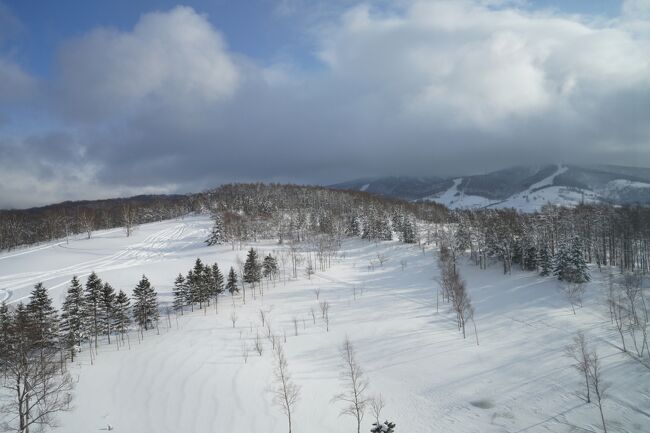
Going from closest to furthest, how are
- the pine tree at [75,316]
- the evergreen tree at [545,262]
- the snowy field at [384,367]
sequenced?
the snowy field at [384,367]
the pine tree at [75,316]
the evergreen tree at [545,262]

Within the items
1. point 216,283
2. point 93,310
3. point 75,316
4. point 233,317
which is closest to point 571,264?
point 233,317

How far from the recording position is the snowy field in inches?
1345

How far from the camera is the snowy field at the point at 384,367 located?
3416cm

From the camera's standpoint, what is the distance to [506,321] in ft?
192

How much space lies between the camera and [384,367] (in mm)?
45844

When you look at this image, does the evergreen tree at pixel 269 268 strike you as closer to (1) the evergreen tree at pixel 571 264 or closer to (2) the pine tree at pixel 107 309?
(2) the pine tree at pixel 107 309

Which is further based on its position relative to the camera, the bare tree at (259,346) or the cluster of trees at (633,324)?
the bare tree at (259,346)

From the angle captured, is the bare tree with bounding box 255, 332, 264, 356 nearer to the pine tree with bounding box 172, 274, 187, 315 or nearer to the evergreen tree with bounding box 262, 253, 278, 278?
the pine tree with bounding box 172, 274, 187, 315

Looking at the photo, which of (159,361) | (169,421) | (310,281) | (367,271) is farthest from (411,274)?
(169,421)

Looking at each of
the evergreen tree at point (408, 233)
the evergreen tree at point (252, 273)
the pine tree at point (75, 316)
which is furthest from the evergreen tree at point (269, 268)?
the evergreen tree at point (408, 233)

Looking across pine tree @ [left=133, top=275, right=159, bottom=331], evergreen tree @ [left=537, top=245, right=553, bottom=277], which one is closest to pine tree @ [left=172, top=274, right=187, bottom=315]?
pine tree @ [left=133, top=275, right=159, bottom=331]

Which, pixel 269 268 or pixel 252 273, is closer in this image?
pixel 252 273

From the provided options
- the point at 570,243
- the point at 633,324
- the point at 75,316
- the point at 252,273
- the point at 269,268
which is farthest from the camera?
the point at 269,268

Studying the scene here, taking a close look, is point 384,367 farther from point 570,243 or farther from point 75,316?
point 570,243
